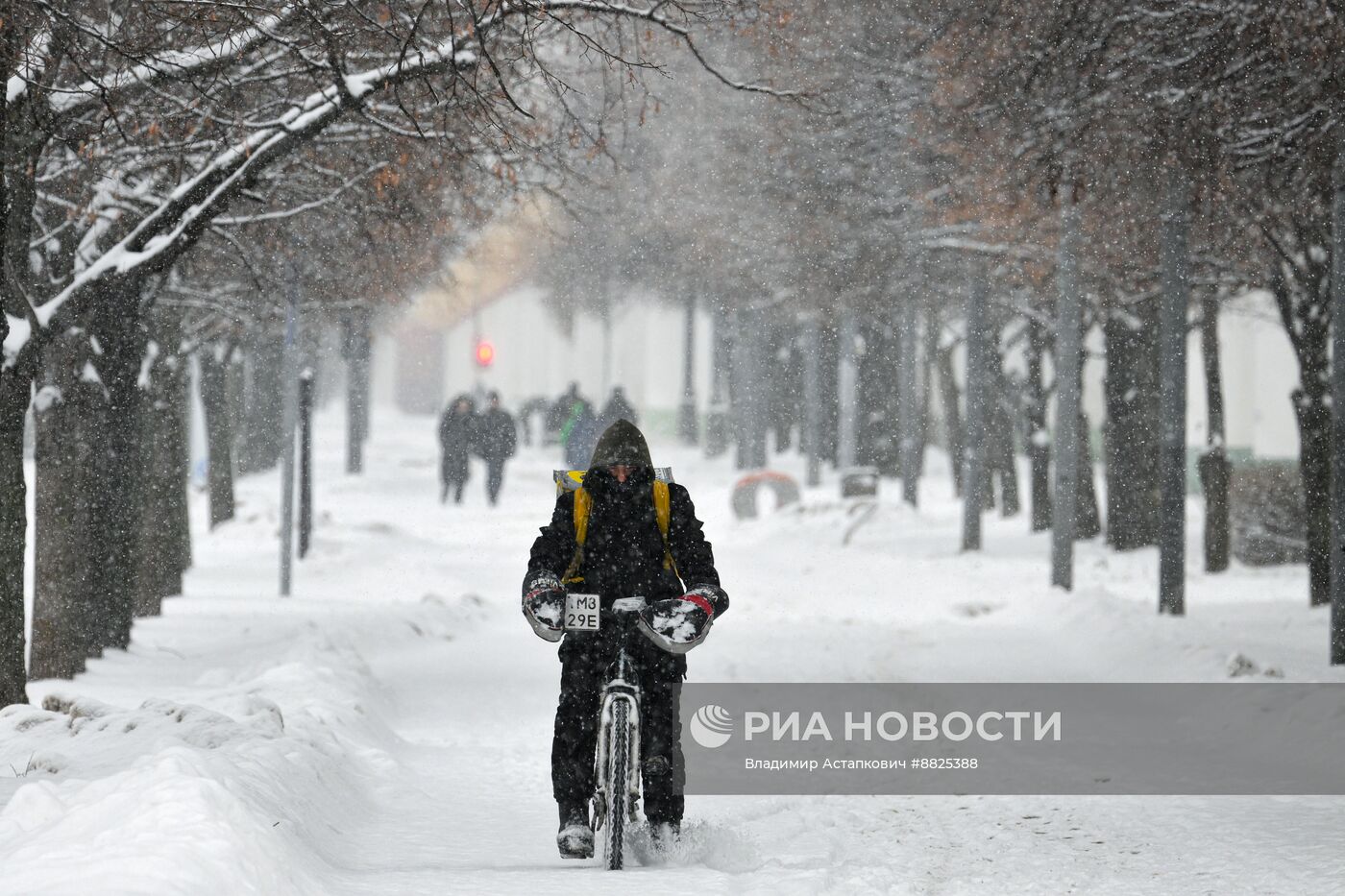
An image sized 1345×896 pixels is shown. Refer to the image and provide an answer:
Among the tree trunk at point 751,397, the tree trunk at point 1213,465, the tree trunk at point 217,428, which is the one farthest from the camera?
the tree trunk at point 751,397

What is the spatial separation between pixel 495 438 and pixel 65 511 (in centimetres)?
2021

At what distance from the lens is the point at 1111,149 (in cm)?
1263

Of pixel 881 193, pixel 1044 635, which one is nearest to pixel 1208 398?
pixel 881 193

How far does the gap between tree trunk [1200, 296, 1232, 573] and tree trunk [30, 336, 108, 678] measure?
1419cm

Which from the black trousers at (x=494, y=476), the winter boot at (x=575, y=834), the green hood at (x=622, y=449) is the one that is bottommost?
the winter boot at (x=575, y=834)

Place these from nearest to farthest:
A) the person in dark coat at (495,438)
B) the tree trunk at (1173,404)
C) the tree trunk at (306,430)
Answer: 1. the tree trunk at (1173,404)
2. the tree trunk at (306,430)
3. the person in dark coat at (495,438)

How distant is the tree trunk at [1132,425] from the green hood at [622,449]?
1737cm

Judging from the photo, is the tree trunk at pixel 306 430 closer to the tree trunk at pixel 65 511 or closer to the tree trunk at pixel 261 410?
the tree trunk at pixel 65 511

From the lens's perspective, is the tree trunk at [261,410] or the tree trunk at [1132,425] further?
the tree trunk at [261,410]

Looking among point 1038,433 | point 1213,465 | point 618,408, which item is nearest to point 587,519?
point 1213,465

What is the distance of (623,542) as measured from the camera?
20.2ft

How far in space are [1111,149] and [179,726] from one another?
8.27 metres

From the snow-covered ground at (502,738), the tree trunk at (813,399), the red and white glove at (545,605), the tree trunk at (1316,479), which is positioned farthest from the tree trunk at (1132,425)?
the red and white glove at (545,605)

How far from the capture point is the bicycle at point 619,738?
5.91 meters
